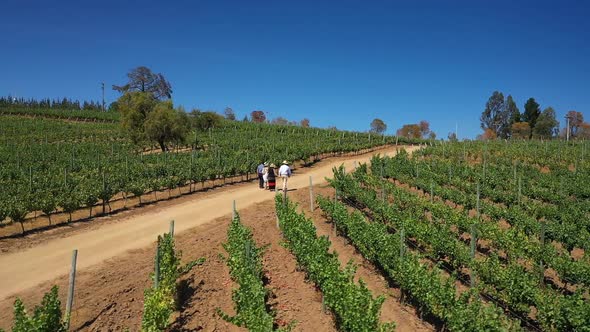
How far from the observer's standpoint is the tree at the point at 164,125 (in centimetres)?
3741

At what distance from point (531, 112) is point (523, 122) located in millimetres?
3561

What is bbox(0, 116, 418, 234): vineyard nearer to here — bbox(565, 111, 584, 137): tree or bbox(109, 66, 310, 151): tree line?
bbox(109, 66, 310, 151): tree line

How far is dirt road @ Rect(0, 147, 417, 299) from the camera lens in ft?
41.7

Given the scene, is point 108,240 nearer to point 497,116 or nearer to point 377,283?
point 377,283

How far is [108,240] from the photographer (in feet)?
52.0

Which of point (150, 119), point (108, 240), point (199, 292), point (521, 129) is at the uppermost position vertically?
point (150, 119)

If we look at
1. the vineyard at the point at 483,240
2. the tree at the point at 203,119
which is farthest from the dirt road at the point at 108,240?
the tree at the point at 203,119

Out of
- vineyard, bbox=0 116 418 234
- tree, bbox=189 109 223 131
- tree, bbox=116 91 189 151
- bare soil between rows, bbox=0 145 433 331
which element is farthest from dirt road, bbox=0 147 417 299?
tree, bbox=189 109 223 131

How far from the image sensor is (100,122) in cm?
7706

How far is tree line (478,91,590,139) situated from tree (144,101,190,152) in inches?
2275

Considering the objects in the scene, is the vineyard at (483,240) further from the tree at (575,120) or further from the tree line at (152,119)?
the tree at (575,120)

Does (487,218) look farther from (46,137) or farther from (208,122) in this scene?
(46,137)

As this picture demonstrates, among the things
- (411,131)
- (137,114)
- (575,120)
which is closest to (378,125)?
(411,131)

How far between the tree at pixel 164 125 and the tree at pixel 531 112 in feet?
233
